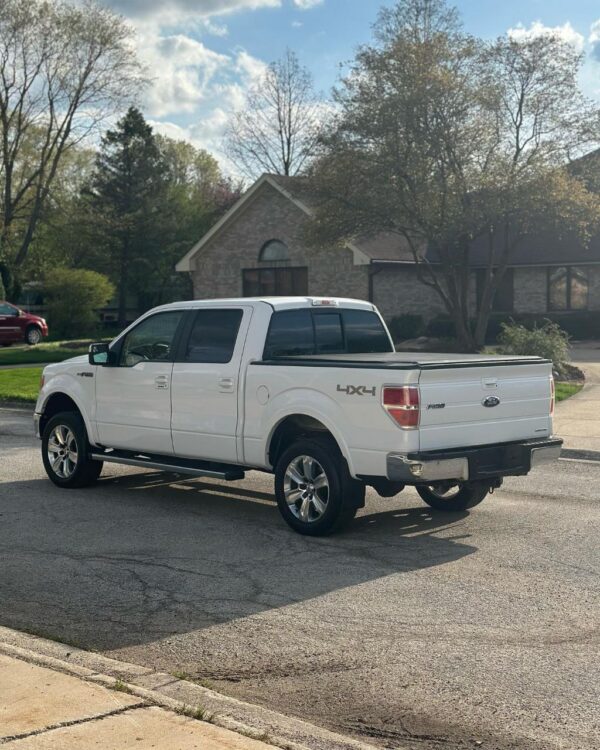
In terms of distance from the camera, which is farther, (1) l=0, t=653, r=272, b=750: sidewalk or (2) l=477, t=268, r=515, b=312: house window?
(2) l=477, t=268, r=515, b=312: house window

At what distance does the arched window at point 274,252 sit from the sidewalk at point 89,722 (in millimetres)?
34920

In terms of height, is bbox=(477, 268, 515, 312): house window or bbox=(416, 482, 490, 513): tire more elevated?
bbox=(477, 268, 515, 312): house window

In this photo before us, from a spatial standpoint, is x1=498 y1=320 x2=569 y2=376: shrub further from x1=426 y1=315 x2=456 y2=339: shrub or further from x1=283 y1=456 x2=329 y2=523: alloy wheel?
x1=283 y1=456 x2=329 y2=523: alloy wheel

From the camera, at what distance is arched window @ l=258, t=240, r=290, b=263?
39.5 metres

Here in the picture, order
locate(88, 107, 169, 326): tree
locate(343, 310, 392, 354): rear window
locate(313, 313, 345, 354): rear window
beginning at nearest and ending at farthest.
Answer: locate(313, 313, 345, 354): rear window → locate(343, 310, 392, 354): rear window → locate(88, 107, 169, 326): tree

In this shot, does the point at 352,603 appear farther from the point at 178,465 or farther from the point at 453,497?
the point at 178,465

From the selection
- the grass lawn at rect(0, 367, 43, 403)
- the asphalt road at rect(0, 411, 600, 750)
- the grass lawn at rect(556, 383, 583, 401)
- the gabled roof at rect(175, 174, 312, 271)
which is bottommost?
the asphalt road at rect(0, 411, 600, 750)

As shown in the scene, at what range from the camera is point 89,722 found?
453cm

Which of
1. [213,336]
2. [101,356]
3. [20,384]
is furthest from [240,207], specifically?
[213,336]

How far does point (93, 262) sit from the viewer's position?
56406mm

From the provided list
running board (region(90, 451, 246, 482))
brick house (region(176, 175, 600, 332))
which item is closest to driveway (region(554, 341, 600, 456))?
running board (region(90, 451, 246, 482))

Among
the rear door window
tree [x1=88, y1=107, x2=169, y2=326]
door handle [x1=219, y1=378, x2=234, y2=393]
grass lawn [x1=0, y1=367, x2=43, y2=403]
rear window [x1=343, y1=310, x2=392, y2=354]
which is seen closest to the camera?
door handle [x1=219, y1=378, x2=234, y2=393]

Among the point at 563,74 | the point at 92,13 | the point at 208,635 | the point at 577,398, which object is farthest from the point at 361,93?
the point at 92,13

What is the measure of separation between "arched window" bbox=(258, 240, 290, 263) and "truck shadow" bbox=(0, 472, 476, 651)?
95.5ft
